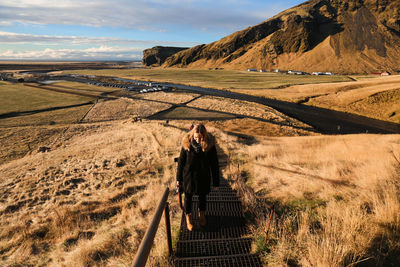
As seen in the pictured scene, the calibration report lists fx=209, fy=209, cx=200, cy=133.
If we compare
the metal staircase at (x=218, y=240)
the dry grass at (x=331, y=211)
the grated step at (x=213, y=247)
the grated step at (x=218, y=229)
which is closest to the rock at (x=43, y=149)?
the dry grass at (x=331, y=211)

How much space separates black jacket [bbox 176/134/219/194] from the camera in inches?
167

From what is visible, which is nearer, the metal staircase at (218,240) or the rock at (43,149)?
the metal staircase at (218,240)

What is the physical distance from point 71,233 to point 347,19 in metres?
197

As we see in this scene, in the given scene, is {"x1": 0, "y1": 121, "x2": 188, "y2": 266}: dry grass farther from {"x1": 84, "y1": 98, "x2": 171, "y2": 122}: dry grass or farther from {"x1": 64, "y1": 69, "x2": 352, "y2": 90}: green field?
{"x1": 64, "y1": 69, "x2": 352, "y2": 90}: green field

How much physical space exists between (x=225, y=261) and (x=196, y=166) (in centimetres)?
179

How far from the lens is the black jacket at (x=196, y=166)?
425cm

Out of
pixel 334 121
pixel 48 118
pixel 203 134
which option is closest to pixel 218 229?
pixel 203 134

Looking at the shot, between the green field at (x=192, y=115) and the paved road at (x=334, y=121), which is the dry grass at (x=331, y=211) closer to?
the green field at (x=192, y=115)

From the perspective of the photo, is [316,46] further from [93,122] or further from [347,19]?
[93,122]

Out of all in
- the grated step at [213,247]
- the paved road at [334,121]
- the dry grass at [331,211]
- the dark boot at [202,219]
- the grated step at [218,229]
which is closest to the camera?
the dry grass at [331,211]

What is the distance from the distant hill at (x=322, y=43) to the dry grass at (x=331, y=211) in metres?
123

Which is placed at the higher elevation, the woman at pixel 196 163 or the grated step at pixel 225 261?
the woman at pixel 196 163

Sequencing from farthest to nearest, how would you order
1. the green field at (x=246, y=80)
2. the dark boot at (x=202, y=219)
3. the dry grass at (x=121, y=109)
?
the green field at (x=246, y=80)
the dry grass at (x=121, y=109)
the dark boot at (x=202, y=219)

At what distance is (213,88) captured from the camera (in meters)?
61.9
